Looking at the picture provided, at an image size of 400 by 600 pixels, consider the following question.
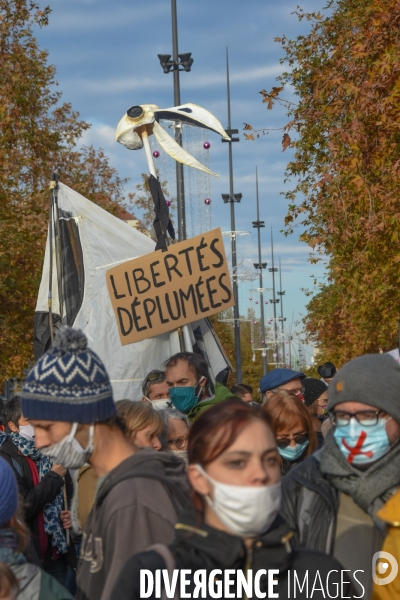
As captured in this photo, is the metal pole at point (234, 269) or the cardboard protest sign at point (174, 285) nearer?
the cardboard protest sign at point (174, 285)

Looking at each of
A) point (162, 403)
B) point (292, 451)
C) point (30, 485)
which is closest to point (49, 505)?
point (30, 485)

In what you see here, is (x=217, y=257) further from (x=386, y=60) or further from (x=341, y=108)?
(x=341, y=108)

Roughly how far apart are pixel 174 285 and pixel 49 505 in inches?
99.7

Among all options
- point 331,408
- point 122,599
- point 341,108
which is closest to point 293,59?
point 341,108

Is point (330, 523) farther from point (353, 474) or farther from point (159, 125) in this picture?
point (159, 125)

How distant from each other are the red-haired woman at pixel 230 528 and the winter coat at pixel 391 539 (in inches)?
18.3

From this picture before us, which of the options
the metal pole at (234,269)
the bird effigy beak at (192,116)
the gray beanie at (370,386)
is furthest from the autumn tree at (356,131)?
the metal pole at (234,269)

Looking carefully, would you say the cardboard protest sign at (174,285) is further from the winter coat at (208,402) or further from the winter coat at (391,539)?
the winter coat at (391,539)

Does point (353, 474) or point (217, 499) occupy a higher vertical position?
point (217, 499)

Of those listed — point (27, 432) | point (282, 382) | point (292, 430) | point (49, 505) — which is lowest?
point (49, 505)

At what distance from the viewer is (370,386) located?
3.38 m

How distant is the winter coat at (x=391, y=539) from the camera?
2949 mm

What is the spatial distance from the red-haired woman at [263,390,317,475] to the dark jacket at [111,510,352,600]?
2.33 meters

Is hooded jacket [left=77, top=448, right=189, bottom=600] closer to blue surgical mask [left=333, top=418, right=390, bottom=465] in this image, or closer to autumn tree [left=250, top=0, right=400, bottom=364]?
blue surgical mask [left=333, top=418, right=390, bottom=465]
